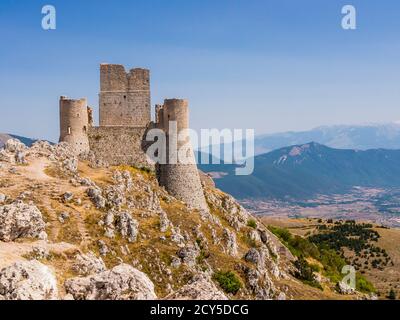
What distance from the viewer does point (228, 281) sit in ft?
164

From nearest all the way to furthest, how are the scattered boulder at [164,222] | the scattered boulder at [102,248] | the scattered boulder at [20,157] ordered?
the scattered boulder at [102,248] → the scattered boulder at [164,222] → the scattered boulder at [20,157]

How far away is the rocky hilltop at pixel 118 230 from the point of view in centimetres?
3173

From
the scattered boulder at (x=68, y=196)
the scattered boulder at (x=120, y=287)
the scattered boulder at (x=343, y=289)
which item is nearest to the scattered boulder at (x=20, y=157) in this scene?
the scattered boulder at (x=68, y=196)

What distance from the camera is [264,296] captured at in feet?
172

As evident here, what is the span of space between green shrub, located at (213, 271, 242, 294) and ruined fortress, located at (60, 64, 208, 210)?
1547 centimetres

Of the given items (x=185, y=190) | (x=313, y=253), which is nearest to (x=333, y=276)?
(x=313, y=253)

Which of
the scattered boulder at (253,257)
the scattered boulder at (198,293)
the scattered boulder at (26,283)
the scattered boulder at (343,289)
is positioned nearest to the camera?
the scattered boulder at (198,293)

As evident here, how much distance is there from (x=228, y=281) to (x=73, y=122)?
25.6m

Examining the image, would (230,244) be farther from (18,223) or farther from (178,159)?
(18,223)

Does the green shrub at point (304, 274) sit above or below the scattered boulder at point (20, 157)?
below

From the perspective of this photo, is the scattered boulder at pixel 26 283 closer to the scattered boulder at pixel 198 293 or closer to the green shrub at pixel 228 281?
the scattered boulder at pixel 198 293

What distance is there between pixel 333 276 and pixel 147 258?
42767 millimetres

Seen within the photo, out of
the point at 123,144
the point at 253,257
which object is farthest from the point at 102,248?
the point at 123,144
